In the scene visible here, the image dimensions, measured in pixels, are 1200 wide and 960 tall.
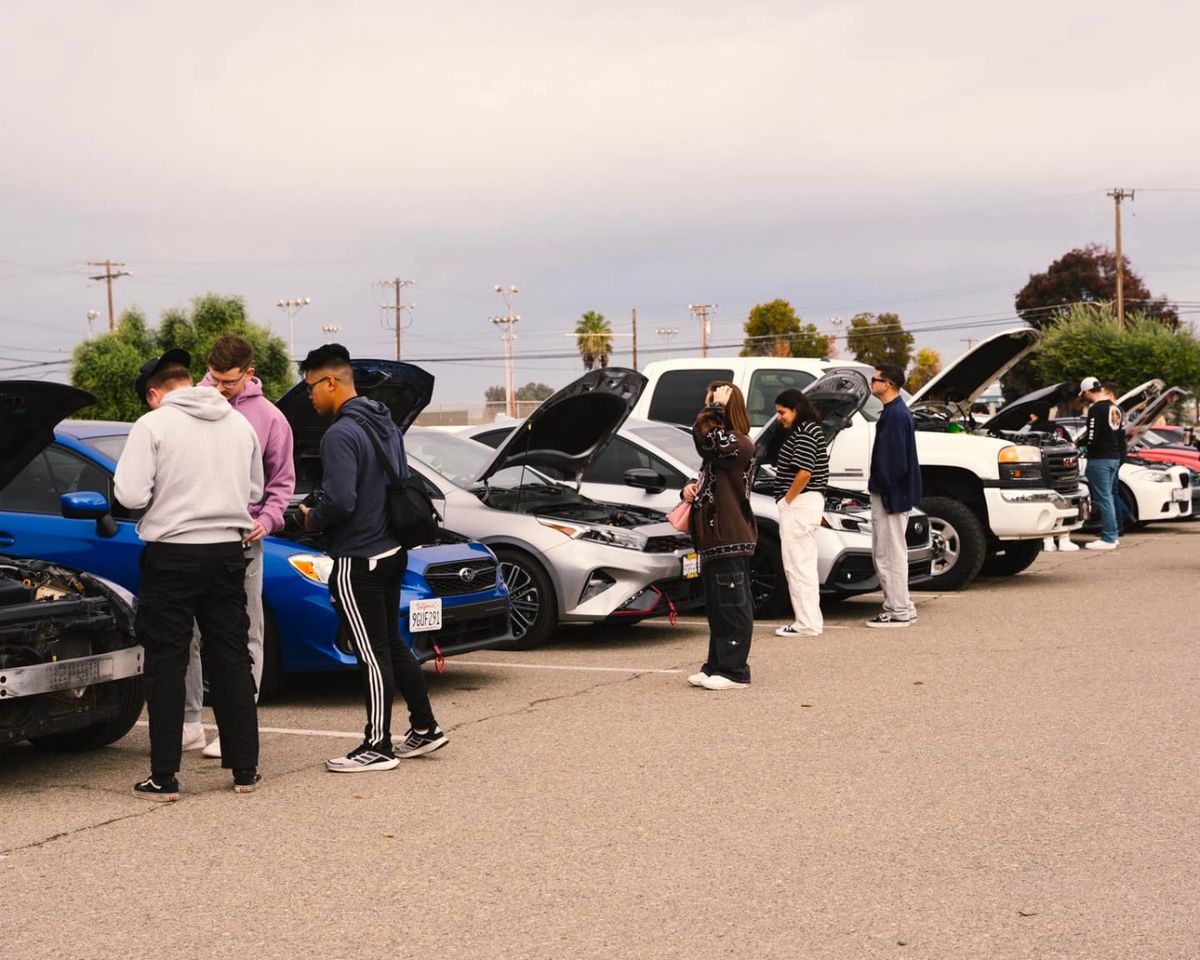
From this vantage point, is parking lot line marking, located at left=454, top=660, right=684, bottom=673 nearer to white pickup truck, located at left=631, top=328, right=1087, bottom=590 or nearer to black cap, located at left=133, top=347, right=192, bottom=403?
black cap, located at left=133, top=347, right=192, bottom=403

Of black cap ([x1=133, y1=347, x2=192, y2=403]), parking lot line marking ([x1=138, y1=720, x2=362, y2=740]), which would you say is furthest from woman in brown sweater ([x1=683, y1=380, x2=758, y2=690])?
black cap ([x1=133, y1=347, x2=192, y2=403])

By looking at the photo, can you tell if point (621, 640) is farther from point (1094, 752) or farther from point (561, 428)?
point (1094, 752)

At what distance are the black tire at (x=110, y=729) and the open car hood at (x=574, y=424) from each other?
3960 mm

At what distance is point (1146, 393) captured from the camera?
21.3 m

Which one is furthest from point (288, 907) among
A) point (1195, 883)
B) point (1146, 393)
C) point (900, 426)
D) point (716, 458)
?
point (1146, 393)

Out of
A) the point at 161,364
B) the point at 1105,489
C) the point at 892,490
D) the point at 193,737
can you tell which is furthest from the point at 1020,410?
the point at 161,364

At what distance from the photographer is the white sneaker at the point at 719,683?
865cm

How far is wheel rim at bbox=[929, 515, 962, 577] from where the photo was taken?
13906 millimetres

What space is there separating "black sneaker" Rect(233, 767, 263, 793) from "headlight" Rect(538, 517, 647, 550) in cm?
416

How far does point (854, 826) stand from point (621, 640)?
5.67m

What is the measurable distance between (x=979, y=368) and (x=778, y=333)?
71148mm

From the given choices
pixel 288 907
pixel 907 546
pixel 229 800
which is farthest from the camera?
pixel 907 546

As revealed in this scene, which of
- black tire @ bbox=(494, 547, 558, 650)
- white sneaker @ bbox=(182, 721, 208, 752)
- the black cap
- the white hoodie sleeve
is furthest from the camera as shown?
black tire @ bbox=(494, 547, 558, 650)

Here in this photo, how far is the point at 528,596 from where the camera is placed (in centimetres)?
1020
